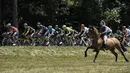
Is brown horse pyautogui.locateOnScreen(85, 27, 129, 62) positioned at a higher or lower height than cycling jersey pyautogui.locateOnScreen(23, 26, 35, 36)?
lower

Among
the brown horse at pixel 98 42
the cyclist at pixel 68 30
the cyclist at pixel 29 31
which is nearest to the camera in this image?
the brown horse at pixel 98 42

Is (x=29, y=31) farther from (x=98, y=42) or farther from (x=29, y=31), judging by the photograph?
(x=98, y=42)

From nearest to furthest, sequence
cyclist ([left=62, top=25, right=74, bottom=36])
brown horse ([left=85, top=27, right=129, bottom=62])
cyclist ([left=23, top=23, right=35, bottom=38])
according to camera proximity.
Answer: brown horse ([left=85, top=27, right=129, bottom=62]) < cyclist ([left=23, top=23, right=35, bottom=38]) < cyclist ([left=62, top=25, right=74, bottom=36])

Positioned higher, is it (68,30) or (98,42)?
(68,30)

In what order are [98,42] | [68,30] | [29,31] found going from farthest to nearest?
1. [68,30]
2. [29,31]
3. [98,42]

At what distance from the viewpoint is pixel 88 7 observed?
46781 mm

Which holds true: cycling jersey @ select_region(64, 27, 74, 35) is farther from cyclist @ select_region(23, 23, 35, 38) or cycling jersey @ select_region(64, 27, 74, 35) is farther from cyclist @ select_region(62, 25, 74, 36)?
cyclist @ select_region(23, 23, 35, 38)

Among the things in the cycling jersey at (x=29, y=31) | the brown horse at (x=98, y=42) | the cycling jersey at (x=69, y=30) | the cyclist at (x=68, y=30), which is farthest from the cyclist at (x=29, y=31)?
the brown horse at (x=98, y=42)

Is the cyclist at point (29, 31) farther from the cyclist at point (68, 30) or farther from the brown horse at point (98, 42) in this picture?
the brown horse at point (98, 42)

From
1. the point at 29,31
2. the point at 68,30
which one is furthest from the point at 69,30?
the point at 29,31

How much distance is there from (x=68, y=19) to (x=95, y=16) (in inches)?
125

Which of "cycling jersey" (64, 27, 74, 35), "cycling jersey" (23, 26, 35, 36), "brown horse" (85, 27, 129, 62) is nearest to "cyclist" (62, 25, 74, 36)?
"cycling jersey" (64, 27, 74, 35)

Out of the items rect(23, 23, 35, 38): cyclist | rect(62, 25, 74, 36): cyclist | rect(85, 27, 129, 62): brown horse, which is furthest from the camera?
rect(62, 25, 74, 36): cyclist

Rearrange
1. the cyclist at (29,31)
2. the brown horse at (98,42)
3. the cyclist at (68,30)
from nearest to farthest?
1. the brown horse at (98,42)
2. the cyclist at (29,31)
3. the cyclist at (68,30)
